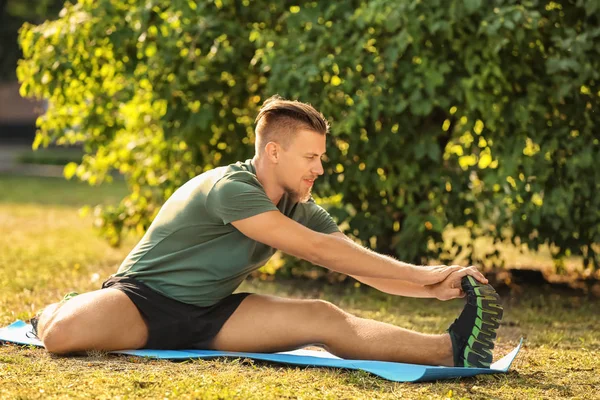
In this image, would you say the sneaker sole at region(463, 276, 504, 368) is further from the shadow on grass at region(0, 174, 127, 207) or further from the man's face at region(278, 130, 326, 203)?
the shadow on grass at region(0, 174, 127, 207)

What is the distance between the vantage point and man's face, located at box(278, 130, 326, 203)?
458 cm

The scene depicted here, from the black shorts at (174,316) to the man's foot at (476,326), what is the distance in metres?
1.07

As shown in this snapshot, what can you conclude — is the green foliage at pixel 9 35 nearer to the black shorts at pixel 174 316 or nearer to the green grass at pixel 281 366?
the green grass at pixel 281 366

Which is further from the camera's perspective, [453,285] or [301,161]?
[301,161]

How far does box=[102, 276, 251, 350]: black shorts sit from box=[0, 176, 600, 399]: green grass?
22 centimetres

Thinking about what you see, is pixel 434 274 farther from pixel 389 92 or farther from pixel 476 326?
pixel 389 92

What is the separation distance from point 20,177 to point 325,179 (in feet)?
49.7

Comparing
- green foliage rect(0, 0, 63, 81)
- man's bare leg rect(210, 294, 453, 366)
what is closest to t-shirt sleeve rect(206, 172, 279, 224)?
man's bare leg rect(210, 294, 453, 366)

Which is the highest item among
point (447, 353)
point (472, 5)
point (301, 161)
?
point (472, 5)

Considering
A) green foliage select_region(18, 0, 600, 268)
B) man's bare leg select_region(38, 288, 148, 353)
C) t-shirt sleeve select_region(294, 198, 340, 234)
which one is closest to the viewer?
man's bare leg select_region(38, 288, 148, 353)

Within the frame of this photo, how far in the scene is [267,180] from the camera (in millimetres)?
4691

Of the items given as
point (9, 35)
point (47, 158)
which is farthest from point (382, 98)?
point (9, 35)

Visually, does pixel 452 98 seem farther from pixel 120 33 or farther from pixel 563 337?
pixel 120 33

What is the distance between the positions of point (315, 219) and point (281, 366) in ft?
2.53
